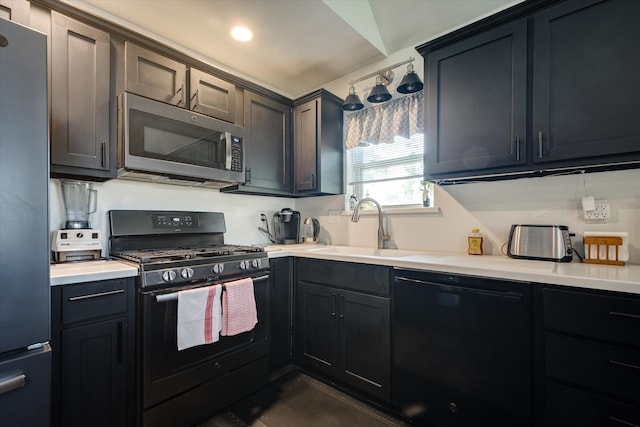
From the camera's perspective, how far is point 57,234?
62.9 inches

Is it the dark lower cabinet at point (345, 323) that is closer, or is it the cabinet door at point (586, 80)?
the cabinet door at point (586, 80)

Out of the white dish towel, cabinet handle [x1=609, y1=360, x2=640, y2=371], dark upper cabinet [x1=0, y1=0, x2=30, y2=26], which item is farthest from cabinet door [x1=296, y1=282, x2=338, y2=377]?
dark upper cabinet [x1=0, y1=0, x2=30, y2=26]

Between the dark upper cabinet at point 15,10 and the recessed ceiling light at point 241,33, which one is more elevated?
the recessed ceiling light at point 241,33

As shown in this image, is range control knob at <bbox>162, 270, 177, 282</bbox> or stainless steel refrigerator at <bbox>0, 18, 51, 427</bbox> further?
range control knob at <bbox>162, 270, 177, 282</bbox>

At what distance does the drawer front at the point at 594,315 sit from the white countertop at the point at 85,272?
1.87 meters

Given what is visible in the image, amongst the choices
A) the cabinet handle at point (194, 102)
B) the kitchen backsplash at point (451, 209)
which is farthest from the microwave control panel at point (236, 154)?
the kitchen backsplash at point (451, 209)

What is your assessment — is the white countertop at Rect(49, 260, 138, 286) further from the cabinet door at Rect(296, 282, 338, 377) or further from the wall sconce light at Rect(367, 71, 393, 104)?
the wall sconce light at Rect(367, 71, 393, 104)

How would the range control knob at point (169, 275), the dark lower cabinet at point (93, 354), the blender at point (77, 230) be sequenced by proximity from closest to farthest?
the dark lower cabinet at point (93, 354) < the range control knob at point (169, 275) < the blender at point (77, 230)

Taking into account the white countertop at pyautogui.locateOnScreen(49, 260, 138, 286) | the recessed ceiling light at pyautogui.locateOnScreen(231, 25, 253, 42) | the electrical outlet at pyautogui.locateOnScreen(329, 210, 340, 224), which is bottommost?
the white countertop at pyautogui.locateOnScreen(49, 260, 138, 286)

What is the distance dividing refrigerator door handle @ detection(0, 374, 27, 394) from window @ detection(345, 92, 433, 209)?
224 cm

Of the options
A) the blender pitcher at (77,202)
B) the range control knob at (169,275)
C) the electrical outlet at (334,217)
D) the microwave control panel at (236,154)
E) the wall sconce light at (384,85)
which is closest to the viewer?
the range control knob at (169,275)

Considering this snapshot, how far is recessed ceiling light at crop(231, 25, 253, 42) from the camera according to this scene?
2.02 metres

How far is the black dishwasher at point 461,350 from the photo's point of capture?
125 centimetres

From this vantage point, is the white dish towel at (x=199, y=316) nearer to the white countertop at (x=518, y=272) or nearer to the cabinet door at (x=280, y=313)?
the white countertop at (x=518, y=272)
